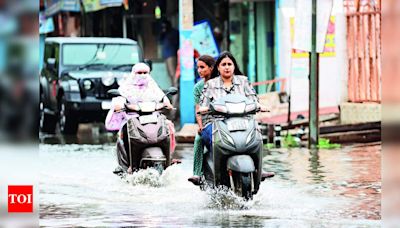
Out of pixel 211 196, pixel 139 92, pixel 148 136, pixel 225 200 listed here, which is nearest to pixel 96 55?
pixel 139 92

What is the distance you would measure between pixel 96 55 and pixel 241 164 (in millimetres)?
12706

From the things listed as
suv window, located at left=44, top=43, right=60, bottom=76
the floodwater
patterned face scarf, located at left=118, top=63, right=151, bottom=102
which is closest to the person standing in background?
suv window, located at left=44, top=43, right=60, bottom=76

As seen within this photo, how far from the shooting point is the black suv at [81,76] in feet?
68.2

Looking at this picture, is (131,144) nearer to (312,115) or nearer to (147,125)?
(147,125)

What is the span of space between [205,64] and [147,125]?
110 centimetres

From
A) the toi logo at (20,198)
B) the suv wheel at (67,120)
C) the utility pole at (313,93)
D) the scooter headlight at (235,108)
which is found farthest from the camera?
the suv wheel at (67,120)

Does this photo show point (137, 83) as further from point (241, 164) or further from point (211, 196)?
point (241, 164)

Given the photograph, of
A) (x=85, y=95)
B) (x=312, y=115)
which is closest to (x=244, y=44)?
(x=85, y=95)

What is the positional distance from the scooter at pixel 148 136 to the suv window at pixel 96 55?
9.95 meters

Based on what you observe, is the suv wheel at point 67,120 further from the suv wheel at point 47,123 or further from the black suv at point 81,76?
the suv wheel at point 47,123

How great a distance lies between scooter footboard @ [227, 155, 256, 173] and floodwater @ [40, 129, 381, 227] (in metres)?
0.40

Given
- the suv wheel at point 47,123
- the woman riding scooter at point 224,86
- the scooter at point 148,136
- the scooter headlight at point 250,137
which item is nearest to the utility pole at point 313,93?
the scooter at point 148,136

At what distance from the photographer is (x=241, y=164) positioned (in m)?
9.42

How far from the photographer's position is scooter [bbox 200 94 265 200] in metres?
9.49
